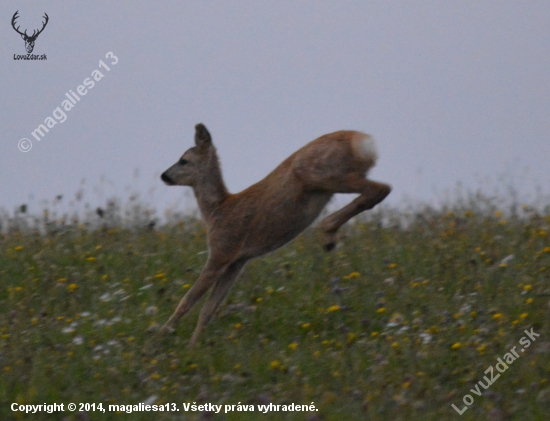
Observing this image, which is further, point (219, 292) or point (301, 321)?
point (219, 292)

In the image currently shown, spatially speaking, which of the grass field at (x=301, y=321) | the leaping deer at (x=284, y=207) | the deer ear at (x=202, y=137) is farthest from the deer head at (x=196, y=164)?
the grass field at (x=301, y=321)

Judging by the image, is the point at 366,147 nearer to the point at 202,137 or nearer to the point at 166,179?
the point at 202,137

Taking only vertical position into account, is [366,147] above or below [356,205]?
above

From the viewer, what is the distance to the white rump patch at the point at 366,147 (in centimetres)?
739

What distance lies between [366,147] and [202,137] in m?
1.71

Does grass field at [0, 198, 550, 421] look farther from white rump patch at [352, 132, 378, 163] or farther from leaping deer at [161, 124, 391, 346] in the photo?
white rump patch at [352, 132, 378, 163]

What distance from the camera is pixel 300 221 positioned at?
7.62 meters

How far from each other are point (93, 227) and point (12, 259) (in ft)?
3.98

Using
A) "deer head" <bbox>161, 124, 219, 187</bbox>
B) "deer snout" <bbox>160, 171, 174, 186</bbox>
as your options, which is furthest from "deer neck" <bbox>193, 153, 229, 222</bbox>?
"deer snout" <bbox>160, 171, 174, 186</bbox>

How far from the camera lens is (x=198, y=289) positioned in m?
7.47

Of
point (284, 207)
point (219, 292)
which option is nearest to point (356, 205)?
point (284, 207)

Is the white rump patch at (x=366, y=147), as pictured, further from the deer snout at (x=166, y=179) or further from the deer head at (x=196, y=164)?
the deer snout at (x=166, y=179)

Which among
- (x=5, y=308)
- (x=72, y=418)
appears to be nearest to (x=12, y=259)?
(x=5, y=308)

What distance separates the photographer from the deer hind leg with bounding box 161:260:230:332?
7328 millimetres
